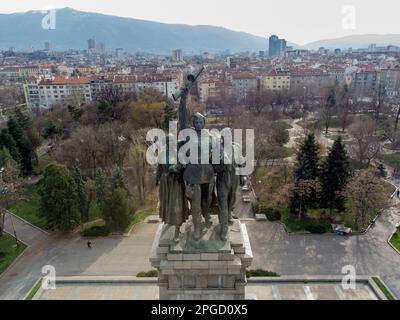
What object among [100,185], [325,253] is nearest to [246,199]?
[325,253]

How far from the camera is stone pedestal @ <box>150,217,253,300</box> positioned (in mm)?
9602

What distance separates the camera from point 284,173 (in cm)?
2973

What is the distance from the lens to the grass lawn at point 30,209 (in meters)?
27.1

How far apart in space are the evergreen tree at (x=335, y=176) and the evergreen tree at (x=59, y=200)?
57.4 ft

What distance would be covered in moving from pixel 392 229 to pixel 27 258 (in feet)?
78.8

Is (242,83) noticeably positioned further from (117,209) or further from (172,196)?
(172,196)

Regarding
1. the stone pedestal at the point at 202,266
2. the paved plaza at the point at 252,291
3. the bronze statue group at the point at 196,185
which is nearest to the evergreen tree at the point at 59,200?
the paved plaza at the point at 252,291

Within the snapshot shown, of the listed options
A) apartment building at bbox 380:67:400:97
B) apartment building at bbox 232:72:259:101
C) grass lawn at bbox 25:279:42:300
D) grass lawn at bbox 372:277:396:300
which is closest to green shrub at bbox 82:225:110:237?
grass lawn at bbox 25:279:42:300

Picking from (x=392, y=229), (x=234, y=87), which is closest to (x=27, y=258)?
(x=392, y=229)

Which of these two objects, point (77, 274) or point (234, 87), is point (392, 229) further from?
point (234, 87)

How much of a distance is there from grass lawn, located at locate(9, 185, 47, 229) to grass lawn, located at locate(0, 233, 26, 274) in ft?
7.82

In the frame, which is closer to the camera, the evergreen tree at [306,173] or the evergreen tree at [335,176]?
the evergreen tree at [335,176]

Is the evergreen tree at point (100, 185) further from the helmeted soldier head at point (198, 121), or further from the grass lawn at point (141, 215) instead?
the helmeted soldier head at point (198, 121)

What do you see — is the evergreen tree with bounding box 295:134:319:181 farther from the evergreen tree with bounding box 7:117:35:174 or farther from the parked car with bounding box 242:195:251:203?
the evergreen tree with bounding box 7:117:35:174
